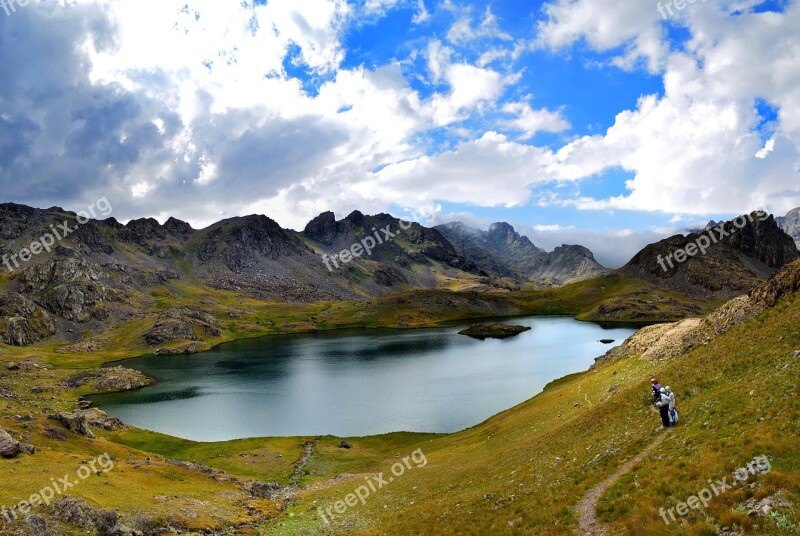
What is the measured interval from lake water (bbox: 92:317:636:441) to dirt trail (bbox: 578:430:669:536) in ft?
211

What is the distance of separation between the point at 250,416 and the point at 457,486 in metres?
80.0

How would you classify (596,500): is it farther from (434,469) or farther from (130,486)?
(130,486)

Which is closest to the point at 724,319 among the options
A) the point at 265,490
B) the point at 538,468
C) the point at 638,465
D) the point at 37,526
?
the point at 538,468

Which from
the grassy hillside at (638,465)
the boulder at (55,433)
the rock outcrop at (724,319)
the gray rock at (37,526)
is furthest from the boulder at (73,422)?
the rock outcrop at (724,319)

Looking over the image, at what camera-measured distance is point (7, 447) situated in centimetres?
4538

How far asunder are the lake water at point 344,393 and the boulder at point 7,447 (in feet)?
174

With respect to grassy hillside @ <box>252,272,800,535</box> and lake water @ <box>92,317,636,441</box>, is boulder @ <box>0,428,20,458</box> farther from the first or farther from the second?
lake water @ <box>92,317,636,441</box>

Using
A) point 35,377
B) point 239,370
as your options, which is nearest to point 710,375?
point 239,370

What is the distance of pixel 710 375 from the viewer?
1480 inches

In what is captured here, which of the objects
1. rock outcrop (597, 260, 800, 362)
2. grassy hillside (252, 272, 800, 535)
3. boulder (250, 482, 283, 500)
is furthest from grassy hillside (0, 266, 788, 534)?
rock outcrop (597, 260, 800, 362)

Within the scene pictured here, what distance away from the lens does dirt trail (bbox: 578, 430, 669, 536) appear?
2275 cm

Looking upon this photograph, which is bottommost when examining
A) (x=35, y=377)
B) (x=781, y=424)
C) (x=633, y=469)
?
(x=633, y=469)

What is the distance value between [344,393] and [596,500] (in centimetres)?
10722

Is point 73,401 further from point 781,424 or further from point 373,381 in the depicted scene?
point 781,424
